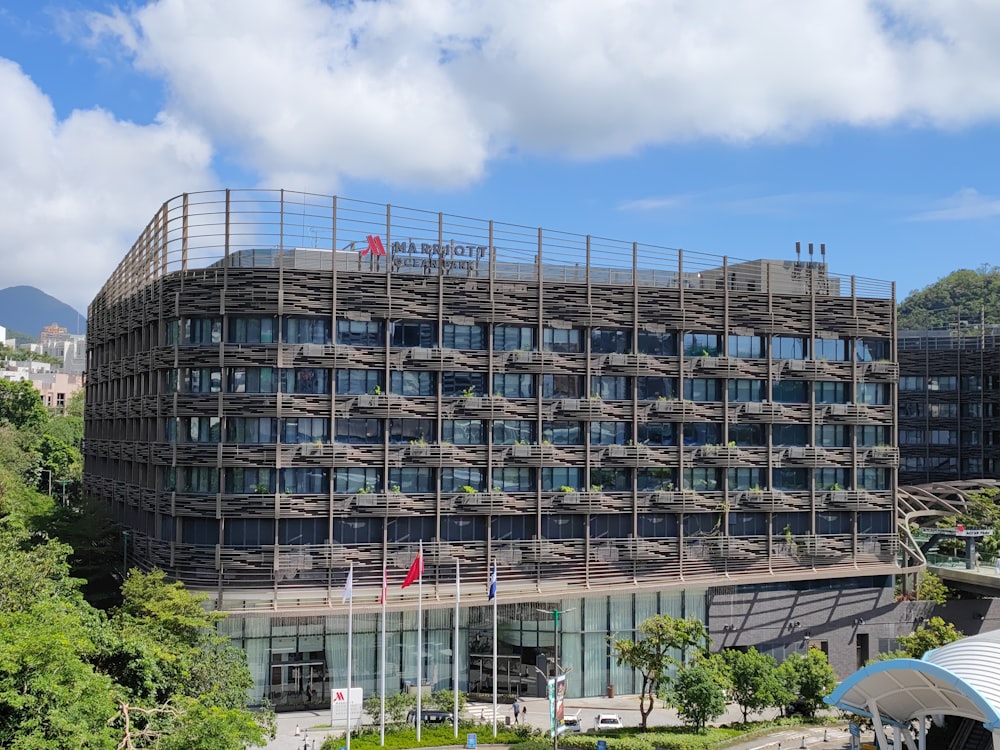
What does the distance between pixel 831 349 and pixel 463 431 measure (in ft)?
98.5

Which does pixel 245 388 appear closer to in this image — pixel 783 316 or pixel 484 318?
pixel 484 318

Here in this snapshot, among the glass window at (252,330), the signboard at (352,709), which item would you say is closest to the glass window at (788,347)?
the glass window at (252,330)

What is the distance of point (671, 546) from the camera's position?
74.1m

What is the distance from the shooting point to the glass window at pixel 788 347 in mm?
77875

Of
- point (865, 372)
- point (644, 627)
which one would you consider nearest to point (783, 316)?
point (865, 372)

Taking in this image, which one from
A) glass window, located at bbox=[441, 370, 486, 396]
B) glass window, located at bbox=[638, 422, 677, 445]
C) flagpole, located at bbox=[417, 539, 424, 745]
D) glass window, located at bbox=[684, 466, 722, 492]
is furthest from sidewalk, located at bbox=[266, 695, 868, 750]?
glass window, located at bbox=[441, 370, 486, 396]

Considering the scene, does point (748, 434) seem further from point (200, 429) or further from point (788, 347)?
point (200, 429)

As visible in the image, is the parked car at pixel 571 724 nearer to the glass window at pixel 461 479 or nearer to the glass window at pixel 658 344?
the glass window at pixel 461 479

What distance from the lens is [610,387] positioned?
240 ft

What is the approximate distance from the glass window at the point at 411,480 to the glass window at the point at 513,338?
374 inches

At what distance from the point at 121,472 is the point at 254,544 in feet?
77.7

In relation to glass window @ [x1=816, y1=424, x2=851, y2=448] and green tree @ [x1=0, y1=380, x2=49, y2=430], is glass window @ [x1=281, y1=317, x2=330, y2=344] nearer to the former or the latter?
glass window @ [x1=816, y1=424, x2=851, y2=448]

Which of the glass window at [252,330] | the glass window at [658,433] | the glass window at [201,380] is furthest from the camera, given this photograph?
the glass window at [658,433]

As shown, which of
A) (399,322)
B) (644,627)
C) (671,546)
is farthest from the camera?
(671,546)
